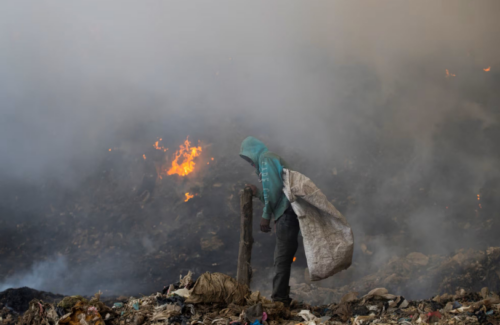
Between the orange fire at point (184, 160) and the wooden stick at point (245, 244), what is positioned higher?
the orange fire at point (184, 160)

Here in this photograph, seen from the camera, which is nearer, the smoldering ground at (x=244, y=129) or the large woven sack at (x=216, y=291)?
the large woven sack at (x=216, y=291)

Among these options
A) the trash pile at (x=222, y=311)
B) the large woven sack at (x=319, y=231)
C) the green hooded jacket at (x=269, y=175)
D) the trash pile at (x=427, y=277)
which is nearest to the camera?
the trash pile at (x=222, y=311)

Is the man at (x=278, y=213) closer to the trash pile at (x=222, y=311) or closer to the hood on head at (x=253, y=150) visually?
the hood on head at (x=253, y=150)

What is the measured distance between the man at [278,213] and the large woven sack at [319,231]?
0.16 meters

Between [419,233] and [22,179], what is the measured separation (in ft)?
30.5

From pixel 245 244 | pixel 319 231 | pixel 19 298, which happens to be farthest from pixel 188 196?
pixel 319 231

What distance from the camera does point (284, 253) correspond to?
12.4 feet

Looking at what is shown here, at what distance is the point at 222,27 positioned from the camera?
979 cm

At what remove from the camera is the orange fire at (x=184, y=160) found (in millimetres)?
8602

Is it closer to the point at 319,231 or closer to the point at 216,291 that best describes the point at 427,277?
the point at 319,231

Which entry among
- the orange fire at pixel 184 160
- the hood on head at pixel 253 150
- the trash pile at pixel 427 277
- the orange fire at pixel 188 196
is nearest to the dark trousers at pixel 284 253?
the hood on head at pixel 253 150

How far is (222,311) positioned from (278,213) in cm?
111

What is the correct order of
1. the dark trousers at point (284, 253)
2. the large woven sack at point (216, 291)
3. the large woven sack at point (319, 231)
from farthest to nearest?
the dark trousers at point (284, 253)
the large woven sack at point (319, 231)
the large woven sack at point (216, 291)

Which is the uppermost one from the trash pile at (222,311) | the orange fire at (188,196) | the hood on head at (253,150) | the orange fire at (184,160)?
the orange fire at (184,160)
